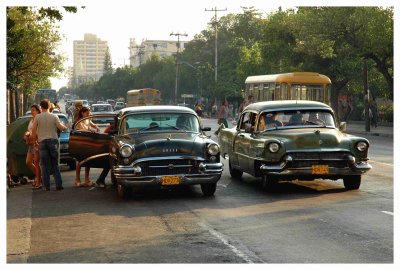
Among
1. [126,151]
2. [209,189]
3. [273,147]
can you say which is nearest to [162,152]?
[126,151]

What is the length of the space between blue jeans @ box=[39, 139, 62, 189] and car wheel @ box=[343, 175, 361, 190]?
18.3 feet

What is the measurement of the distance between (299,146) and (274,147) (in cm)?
45

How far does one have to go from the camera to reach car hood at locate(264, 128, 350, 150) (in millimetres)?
14548

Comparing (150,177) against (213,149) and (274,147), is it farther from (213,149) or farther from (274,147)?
(274,147)

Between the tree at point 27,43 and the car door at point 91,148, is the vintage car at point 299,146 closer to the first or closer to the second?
the car door at point 91,148

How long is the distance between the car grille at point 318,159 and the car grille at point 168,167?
6.15ft

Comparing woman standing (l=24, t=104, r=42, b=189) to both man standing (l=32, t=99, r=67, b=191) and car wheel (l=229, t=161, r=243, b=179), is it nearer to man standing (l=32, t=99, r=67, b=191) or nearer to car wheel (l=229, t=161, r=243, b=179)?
man standing (l=32, t=99, r=67, b=191)

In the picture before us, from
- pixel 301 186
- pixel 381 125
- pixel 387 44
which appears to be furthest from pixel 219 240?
pixel 381 125

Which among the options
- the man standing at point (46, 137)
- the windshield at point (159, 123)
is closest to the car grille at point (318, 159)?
the windshield at point (159, 123)

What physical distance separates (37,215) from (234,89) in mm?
83580

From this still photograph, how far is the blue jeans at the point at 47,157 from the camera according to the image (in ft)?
50.9

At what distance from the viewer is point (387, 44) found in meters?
42.4

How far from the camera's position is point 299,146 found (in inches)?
572
